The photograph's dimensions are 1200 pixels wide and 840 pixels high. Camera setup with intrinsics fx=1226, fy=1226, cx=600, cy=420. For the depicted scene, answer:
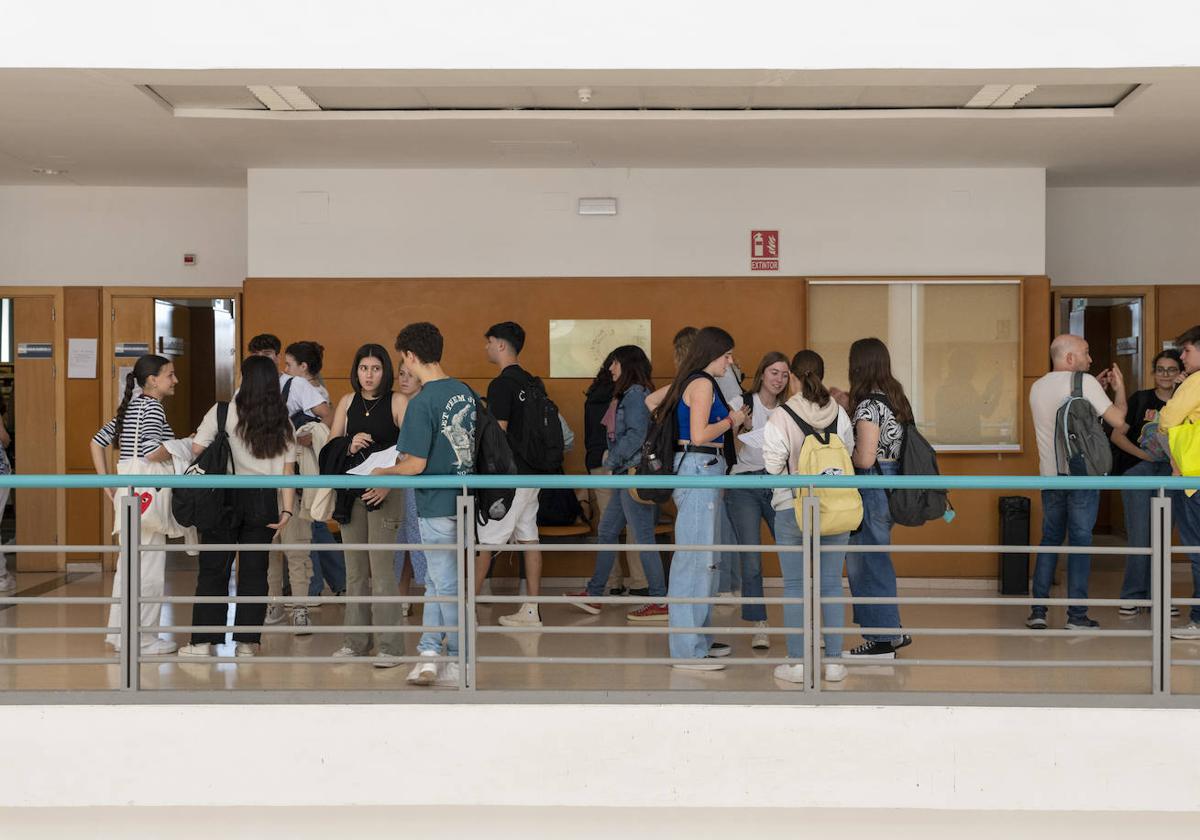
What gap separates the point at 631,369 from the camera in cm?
709

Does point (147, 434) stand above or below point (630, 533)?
above

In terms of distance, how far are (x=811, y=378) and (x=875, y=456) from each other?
578 mm

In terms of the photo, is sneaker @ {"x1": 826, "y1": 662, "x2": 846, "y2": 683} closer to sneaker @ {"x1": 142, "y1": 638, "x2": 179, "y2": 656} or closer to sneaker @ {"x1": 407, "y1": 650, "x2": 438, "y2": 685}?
sneaker @ {"x1": 407, "y1": 650, "x2": 438, "y2": 685}

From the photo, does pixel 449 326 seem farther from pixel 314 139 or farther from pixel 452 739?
pixel 452 739

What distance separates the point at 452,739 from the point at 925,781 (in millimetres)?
1869

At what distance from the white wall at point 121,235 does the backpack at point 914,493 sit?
5.51 m

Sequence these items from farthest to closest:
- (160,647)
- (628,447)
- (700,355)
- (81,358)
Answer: (81,358), (628,447), (160,647), (700,355)

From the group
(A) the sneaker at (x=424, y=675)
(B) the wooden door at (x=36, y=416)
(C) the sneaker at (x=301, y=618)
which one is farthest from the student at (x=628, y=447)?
(B) the wooden door at (x=36, y=416)

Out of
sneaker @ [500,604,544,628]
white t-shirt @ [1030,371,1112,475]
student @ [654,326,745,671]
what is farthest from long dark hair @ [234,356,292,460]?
white t-shirt @ [1030,371,1112,475]

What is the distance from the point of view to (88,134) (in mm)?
7148

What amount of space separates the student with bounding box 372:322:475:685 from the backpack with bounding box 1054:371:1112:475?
3.24m

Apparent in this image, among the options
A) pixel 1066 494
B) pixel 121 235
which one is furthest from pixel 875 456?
pixel 121 235

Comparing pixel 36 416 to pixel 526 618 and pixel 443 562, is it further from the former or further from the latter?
pixel 443 562

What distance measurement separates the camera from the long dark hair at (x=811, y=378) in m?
5.31
